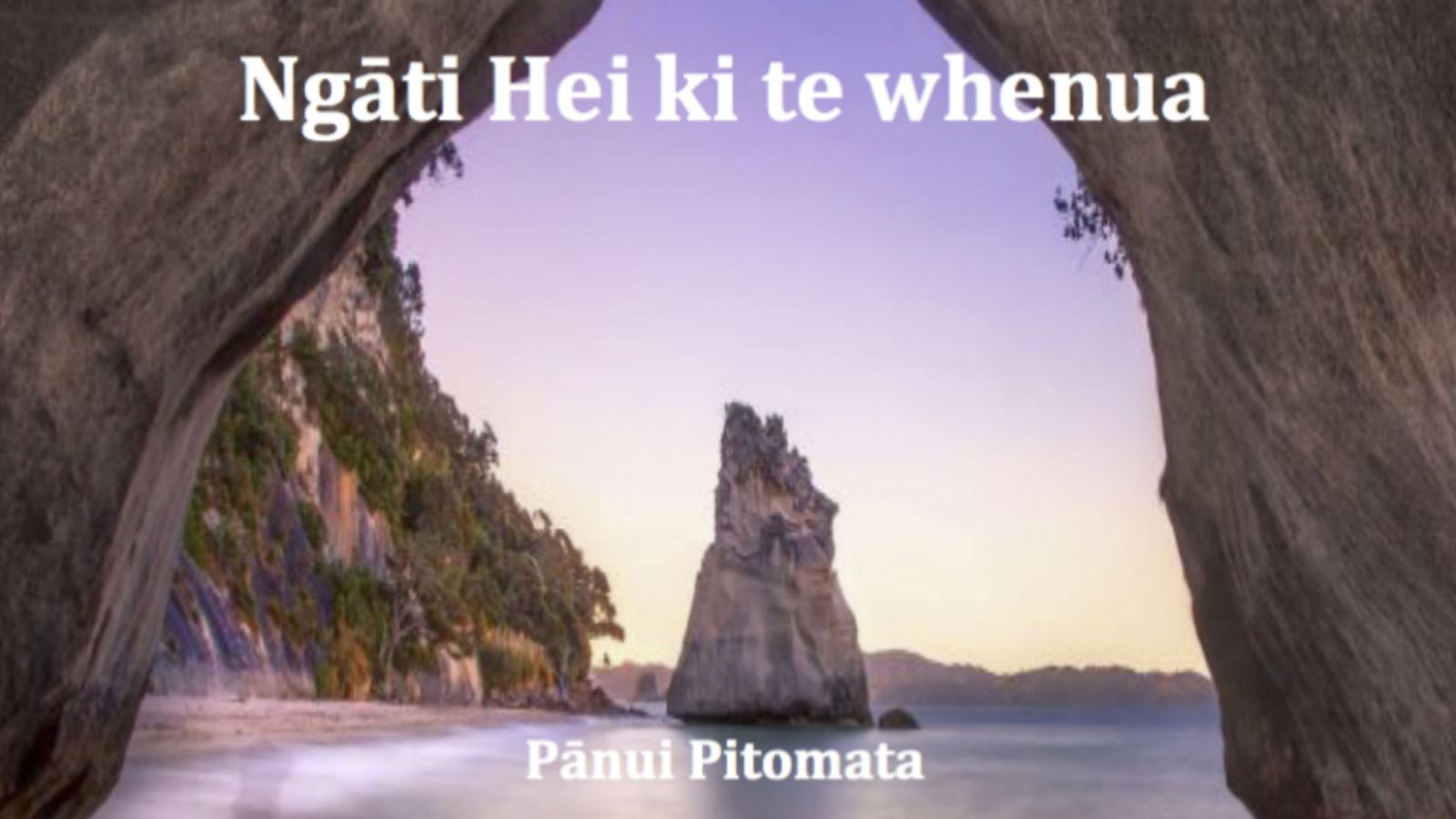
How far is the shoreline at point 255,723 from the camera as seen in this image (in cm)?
2564

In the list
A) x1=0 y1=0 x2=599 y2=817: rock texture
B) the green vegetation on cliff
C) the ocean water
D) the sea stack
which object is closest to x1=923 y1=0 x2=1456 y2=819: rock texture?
x1=0 y1=0 x2=599 y2=817: rock texture

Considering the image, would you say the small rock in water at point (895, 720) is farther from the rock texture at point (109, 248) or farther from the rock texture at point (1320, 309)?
the rock texture at point (109, 248)

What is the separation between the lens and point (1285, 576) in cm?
750

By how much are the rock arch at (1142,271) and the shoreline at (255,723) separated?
44.2ft

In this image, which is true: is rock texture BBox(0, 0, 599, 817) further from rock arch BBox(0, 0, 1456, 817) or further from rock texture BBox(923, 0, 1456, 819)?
rock texture BBox(923, 0, 1456, 819)

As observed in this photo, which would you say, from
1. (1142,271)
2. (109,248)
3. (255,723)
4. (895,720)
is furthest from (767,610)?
(109,248)

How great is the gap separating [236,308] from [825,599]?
252 feet

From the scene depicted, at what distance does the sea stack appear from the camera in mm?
80500

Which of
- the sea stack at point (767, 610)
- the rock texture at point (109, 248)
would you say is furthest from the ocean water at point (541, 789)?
the sea stack at point (767, 610)

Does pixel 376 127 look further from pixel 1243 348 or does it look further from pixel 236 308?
pixel 1243 348

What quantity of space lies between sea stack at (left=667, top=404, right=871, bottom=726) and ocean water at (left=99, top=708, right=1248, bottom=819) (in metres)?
25.9

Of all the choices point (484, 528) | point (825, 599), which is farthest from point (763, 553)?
point (484, 528)

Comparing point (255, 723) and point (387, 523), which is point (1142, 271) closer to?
point (255, 723)

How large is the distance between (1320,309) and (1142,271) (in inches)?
85.2
